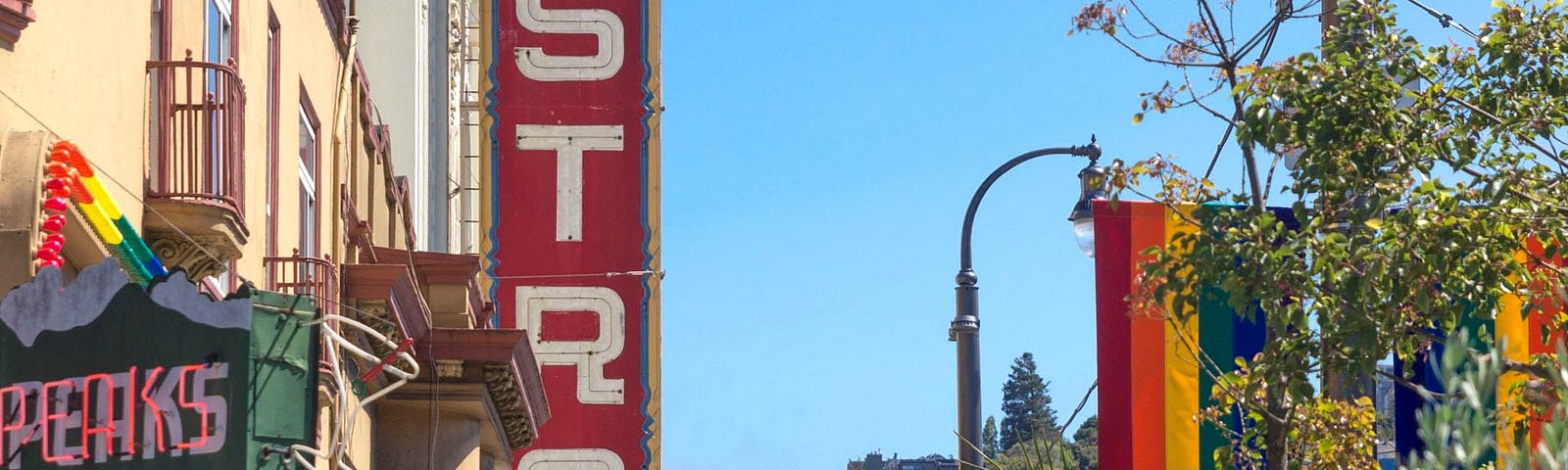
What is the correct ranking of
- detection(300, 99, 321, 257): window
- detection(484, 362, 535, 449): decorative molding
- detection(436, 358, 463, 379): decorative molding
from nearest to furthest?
detection(300, 99, 321, 257): window
detection(436, 358, 463, 379): decorative molding
detection(484, 362, 535, 449): decorative molding

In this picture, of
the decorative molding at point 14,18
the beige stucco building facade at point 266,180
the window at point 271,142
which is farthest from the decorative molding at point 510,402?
the decorative molding at point 14,18

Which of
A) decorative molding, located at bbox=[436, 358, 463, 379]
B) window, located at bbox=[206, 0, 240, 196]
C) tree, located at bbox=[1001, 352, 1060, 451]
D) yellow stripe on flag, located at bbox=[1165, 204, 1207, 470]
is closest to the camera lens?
window, located at bbox=[206, 0, 240, 196]

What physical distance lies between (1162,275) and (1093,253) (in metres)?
3.18

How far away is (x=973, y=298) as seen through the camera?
1628cm

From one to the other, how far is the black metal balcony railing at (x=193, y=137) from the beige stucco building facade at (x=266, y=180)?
12 mm

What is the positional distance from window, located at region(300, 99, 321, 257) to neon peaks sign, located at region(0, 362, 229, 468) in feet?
23.7

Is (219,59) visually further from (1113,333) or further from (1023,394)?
(1023,394)

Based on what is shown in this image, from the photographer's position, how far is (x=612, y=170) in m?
23.2

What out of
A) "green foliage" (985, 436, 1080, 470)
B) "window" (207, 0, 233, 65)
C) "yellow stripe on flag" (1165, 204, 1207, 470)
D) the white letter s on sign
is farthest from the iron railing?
the white letter s on sign

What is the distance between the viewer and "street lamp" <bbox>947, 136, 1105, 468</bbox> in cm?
1451

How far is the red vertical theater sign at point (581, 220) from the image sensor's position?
906 inches

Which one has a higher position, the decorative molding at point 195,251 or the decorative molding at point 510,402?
the decorative molding at point 195,251

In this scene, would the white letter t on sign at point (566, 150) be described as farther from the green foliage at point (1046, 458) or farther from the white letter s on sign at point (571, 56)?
the green foliage at point (1046, 458)

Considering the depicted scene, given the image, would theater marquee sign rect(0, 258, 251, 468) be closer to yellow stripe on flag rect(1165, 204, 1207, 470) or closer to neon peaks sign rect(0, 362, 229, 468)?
neon peaks sign rect(0, 362, 229, 468)
